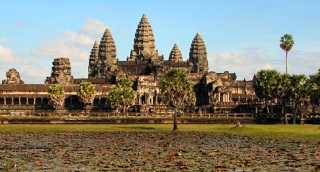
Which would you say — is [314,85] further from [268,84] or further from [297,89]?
[268,84]

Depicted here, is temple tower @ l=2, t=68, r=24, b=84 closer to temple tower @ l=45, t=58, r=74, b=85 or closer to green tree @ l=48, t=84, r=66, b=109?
temple tower @ l=45, t=58, r=74, b=85

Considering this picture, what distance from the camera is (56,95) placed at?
525 ft

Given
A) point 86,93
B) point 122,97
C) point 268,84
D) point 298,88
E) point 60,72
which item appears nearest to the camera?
point 298,88

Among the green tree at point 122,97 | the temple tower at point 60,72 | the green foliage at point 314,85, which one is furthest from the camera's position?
the temple tower at point 60,72

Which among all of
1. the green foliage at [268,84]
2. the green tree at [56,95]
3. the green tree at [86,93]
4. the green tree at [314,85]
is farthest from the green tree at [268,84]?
the green tree at [56,95]

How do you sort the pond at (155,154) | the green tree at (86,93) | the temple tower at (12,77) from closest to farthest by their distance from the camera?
the pond at (155,154) < the green tree at (86,93) < the temple tower at (12,77)

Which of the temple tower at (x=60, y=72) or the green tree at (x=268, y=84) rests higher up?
the temple tower at (x=60, y=72)

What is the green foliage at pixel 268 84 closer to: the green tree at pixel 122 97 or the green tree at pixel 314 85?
the green tree at pixel 314 85

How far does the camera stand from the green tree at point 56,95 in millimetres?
160125

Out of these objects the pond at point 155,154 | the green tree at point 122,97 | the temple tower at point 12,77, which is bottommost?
the pond at point 155,154

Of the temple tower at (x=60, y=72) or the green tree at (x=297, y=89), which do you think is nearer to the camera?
the green tree at (x=297, y=89)

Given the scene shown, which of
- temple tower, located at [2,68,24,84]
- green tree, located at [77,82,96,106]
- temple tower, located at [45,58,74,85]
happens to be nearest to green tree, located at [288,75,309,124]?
green tree, located at [77,82,96,106]

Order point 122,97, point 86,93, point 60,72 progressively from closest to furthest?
point 122,97, point 86,93, point 60,72

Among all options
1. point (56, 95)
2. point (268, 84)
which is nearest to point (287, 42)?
point (268, 84)
